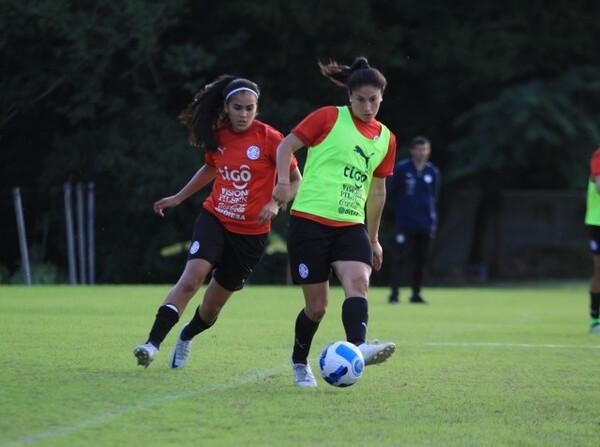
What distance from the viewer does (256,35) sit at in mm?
30422

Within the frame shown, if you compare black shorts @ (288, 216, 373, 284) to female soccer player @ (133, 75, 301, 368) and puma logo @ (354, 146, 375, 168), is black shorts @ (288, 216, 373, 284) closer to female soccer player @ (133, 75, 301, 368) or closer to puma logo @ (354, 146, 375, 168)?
puma logo @ (354, 146, 375, 168)

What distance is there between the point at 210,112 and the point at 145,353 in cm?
171

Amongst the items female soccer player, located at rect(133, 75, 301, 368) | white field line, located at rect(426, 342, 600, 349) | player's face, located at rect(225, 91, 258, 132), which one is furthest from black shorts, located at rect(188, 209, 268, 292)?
white field line, located at rect(426, 342, 600, 349)

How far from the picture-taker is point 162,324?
26.1 feet

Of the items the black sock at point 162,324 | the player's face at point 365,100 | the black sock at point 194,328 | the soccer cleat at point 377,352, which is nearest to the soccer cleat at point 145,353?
the black sock at point 162,324

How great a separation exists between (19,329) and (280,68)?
1976cm

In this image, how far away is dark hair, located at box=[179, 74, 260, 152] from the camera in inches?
331

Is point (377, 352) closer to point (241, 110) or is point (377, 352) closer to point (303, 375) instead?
point (303, 375)

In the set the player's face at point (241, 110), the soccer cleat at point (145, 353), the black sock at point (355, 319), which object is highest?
→ the player's face at point (241, 110)

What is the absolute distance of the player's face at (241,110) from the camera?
27.3 ft

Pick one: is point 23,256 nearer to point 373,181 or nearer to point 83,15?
point 83,15

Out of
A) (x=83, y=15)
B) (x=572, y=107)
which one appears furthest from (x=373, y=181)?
(x=572, y=107)

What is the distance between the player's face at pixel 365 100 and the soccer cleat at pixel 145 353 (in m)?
1.86

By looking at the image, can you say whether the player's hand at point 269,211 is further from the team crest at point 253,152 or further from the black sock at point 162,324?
the black sock at point 162,324
